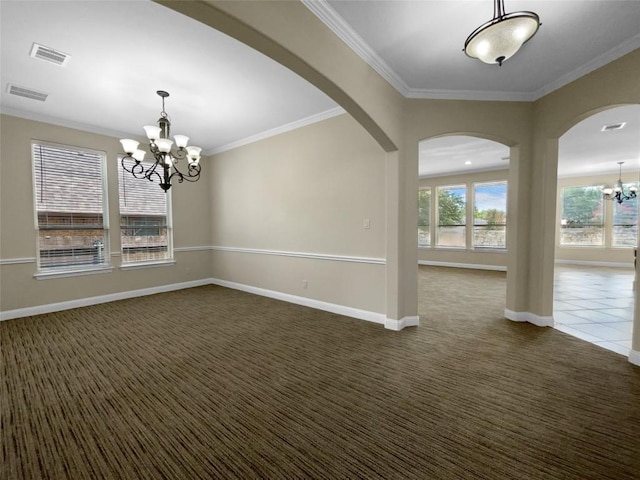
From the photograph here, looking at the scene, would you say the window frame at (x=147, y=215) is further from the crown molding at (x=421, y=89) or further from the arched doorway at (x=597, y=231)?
the arched doorway at (x=597, y=231)

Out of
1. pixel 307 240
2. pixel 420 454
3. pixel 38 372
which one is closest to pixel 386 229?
pixel 307 240

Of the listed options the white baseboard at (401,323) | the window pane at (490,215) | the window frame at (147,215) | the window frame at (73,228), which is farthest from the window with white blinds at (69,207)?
the window pane at (490,215)

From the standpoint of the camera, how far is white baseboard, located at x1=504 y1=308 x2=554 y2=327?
11.8ft

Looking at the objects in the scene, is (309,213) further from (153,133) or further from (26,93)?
(26,93)

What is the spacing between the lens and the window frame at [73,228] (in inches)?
167

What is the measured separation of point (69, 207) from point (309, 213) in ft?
13.1

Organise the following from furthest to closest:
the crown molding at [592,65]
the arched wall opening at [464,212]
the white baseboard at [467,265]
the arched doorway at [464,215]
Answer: the white baseboard at [467,265] → the arched wall opening at [464,212] → the arched doorway at [464,215] → the crown molding at [592,65]

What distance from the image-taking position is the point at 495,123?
11.9ft

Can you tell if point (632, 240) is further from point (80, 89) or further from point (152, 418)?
point (80, 89)

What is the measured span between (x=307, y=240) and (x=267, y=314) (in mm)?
1337

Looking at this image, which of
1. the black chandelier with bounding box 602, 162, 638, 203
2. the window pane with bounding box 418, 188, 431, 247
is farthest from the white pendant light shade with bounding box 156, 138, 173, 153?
the black chandelier with bounding box 602, 162, 638, 203

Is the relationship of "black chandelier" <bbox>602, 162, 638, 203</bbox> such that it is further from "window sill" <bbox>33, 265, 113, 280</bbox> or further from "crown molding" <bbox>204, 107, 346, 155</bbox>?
"window sill" <bbox>33, 265, 113, 280</bbox>

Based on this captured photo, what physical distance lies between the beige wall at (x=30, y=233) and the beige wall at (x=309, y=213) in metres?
1.47

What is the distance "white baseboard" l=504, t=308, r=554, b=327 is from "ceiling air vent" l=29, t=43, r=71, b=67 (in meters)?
6.04
